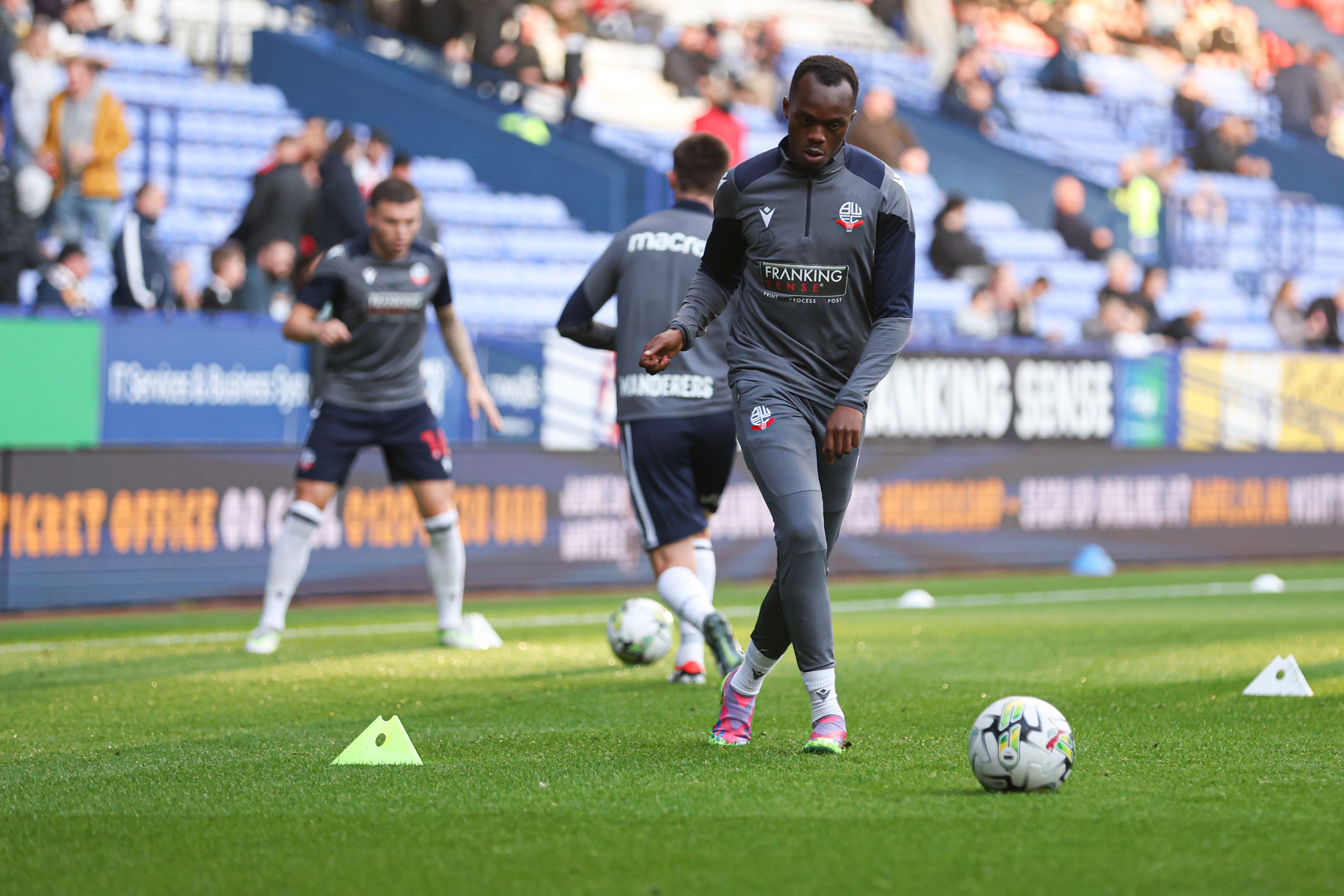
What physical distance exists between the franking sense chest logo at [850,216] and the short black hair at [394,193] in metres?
3.88

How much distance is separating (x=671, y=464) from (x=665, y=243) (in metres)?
0.95

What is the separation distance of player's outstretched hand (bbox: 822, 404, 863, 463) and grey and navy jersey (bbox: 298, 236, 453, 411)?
13.5 ft

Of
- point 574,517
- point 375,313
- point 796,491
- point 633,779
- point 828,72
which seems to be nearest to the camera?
point 633,779

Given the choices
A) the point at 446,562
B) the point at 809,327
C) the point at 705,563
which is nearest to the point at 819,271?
the point at 809,327

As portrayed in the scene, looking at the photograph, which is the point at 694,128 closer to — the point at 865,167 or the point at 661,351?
the point at 865,167

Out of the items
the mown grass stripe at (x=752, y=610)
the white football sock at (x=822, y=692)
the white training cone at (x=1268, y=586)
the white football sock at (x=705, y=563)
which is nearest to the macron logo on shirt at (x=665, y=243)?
the white football sock at (x=705, y=563)

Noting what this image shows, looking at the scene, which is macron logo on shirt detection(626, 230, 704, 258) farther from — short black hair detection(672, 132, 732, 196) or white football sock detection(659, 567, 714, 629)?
white football sock detection(659, 567, 714, 629)

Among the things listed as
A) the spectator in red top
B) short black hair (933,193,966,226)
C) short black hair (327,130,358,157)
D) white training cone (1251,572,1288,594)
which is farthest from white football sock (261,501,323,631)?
short black hair (933,193,966,226)

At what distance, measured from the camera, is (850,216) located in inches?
211

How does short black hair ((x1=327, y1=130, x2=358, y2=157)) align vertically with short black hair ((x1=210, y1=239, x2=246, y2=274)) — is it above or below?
above

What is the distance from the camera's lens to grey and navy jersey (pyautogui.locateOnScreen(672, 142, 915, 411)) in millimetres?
5375

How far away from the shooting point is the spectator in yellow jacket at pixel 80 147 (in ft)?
49.9

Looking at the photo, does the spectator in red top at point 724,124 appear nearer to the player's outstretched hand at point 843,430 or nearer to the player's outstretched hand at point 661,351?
the player's outstretched hand at point 661,351

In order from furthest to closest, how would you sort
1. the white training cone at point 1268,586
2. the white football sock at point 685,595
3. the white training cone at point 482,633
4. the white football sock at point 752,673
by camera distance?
the white training cone at point 1268,586 → the white training cone at point 482,633 → the white football sock at point 685,595 → the white football sock at point 752,673
